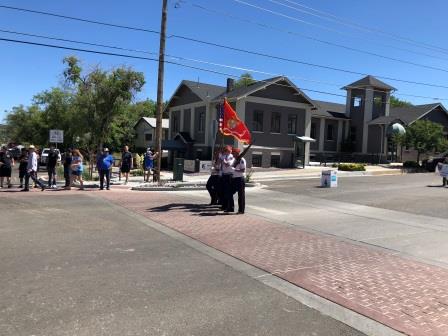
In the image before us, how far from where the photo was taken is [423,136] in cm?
3594

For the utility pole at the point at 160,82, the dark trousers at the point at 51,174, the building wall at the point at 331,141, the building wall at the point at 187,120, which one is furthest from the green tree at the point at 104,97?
the building wall at the point at 331,141

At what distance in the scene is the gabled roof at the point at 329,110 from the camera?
41.1 metres

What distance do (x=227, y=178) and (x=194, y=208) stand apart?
1401 mm

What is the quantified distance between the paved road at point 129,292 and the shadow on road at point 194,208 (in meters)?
3.32

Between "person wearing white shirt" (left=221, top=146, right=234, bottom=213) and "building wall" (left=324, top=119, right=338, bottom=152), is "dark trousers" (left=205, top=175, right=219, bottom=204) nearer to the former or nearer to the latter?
"person wearing white shirt" (left=221, top=146, right=234, bottom=213)

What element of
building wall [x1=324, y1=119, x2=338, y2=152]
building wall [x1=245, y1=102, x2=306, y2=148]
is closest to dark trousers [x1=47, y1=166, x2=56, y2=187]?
building wall [x1=245, y1=102, x2=306, y2=148]

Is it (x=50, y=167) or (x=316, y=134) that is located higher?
(x=316, y=134)

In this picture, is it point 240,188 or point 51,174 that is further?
point 51,174

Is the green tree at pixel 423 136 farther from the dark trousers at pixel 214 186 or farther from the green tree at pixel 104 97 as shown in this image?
the dark trousers at pixel 214 186

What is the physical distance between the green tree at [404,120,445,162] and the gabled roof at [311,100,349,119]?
7.43m

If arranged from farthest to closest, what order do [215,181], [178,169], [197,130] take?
[197,130] < [178,169] < [215,181]

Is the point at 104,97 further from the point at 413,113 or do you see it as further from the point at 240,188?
the point at 413,113

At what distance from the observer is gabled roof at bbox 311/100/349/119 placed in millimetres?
41094

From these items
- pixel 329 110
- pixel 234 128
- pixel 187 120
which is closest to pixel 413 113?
pixel 329 110
